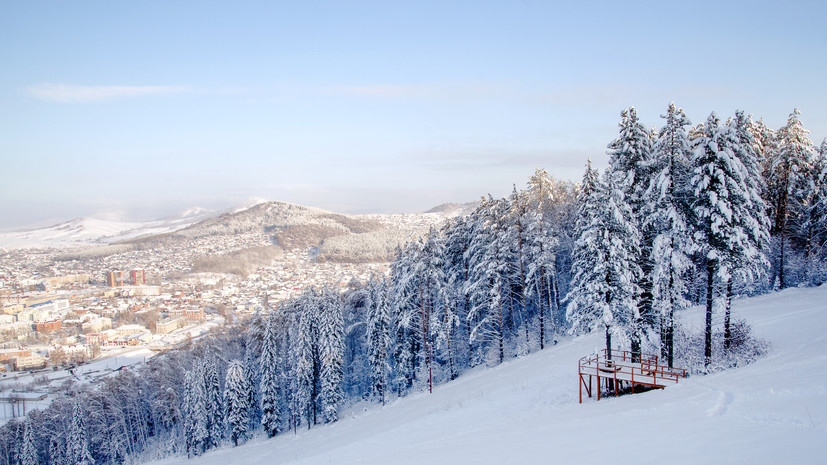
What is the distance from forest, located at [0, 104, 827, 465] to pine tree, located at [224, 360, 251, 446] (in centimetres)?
15

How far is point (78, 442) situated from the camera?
4409 cm

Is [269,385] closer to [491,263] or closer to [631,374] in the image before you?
[491,263]

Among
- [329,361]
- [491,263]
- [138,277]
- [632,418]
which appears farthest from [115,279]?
[632,418]

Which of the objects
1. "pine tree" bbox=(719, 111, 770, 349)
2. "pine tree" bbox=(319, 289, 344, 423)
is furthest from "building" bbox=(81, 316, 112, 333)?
"pine tree" bbox=(719, 111, 770, 349)

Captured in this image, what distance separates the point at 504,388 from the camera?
23.6 metres

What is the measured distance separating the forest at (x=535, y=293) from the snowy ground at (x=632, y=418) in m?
3.05

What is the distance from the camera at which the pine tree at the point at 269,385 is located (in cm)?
3922

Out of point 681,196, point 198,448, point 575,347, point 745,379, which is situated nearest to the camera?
point 745,379

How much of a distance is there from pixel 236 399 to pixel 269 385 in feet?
14.1

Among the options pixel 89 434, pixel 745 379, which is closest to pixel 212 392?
pixel 89 434

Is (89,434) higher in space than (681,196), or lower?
lower

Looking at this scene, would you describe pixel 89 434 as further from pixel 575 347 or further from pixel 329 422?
pixel 575 347

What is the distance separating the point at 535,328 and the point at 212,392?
109 feet

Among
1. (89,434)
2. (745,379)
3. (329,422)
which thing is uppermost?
(745,379)
